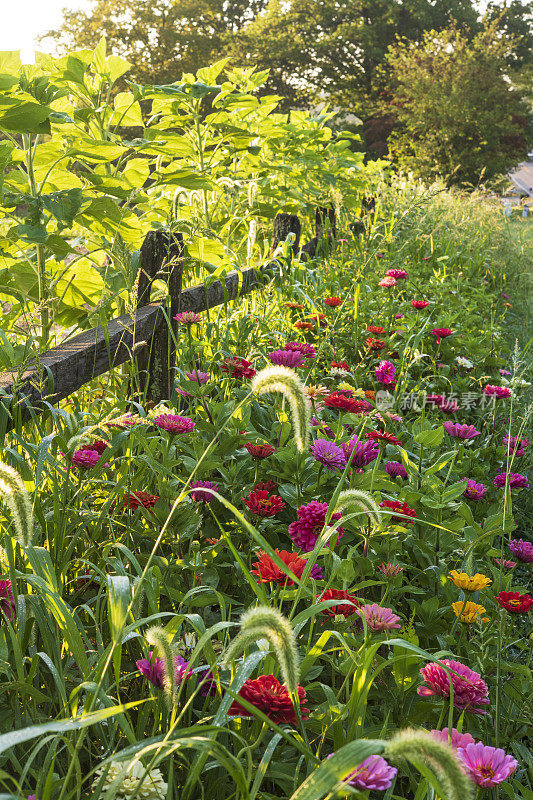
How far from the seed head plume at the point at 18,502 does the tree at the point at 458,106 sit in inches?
700

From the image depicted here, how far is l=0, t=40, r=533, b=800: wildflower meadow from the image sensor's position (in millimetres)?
780

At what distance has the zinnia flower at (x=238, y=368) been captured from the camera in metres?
1.89

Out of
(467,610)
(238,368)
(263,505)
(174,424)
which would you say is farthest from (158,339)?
(467,610)

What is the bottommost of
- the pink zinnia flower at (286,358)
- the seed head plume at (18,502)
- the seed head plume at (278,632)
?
the pink zinnia flower at (286,358)

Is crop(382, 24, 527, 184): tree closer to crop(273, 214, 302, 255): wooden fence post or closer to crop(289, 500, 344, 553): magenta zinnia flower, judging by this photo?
crop(273, 214, 302, 255): wooden fence post

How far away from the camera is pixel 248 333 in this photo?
2.61 meters

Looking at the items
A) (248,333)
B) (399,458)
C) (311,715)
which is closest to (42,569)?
(311,715)

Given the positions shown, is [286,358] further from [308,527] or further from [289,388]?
[289,388]

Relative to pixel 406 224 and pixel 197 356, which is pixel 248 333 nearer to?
pixel 197 356

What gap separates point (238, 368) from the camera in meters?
1.92

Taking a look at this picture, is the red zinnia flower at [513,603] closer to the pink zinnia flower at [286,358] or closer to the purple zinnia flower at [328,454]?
the purple zinnia flower at [328,454]

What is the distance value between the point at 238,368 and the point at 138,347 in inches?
14.8

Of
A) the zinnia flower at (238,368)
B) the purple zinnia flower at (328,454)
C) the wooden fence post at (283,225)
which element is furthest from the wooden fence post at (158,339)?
the wooden fence post at (283,225)

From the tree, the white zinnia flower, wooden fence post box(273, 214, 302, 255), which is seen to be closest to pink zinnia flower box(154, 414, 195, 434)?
the white zinnia flower
